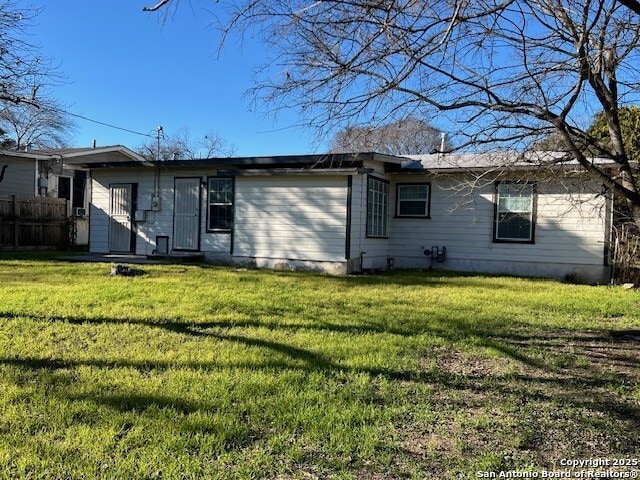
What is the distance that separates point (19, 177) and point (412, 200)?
1660 centimetres

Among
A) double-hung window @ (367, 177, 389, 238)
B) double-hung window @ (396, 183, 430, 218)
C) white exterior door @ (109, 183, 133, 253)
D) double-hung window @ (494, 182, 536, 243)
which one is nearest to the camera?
double-hung window @ (494, 182, 536, 243)

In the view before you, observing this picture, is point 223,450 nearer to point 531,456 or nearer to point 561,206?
point 531,456

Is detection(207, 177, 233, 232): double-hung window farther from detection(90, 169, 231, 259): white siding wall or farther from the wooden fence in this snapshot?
the wooden fence

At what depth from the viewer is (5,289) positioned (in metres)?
8.54

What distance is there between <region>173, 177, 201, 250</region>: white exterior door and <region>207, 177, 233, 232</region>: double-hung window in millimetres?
390

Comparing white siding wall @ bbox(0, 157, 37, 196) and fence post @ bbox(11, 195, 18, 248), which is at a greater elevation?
white siding wall @ bbox(0, 157, 37, 196)

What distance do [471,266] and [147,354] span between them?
1048 centimetres

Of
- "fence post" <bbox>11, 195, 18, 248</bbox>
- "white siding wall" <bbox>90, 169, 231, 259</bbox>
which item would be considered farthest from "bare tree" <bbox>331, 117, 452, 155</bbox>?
"fence post" <bbox>11, 195, 18, 248</bbox>

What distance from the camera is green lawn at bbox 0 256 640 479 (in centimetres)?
303

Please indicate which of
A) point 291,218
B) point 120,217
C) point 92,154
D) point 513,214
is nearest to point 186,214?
point 120,217

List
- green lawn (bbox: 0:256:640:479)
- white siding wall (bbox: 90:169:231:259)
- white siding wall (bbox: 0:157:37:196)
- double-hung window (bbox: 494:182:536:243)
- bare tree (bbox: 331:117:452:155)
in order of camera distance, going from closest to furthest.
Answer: green lawn (bbox: 0:256:640:479), bare tree (bbox: 331:117:452:155), double-hung window (bbox: 494:182:536:243), white siding wall (bbox: 90:169:231:259), white siding wall (bbox: 0:157:37:196)

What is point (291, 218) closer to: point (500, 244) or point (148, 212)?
point (148, 212)

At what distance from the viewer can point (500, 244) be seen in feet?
44.4

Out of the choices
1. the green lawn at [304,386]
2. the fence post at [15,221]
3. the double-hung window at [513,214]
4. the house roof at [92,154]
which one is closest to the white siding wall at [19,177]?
the house roof at [92,154]
